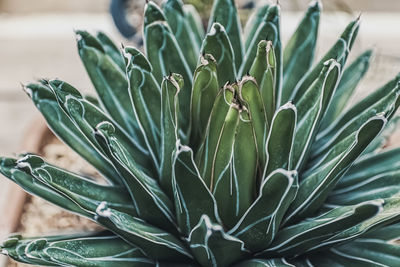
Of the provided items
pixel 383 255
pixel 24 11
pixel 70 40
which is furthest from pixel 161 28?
pixel 24 11

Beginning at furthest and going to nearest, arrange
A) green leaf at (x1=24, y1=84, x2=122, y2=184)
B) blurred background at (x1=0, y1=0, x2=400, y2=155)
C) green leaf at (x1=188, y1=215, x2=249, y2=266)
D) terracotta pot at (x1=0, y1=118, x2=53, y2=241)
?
blurred background at (x1=0, y1=0, x2=400, y2=155)
terracotta pot at (x1=0, y1=118, x2=53, y2=241)
green leaf at (x1=24, y1=84, x2=122, y2=184)
green leaf at (x1=188, y1=215, x2=249, y2=266)

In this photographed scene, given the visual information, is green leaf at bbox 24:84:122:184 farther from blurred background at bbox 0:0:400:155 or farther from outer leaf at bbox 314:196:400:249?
blurred background at bbox 0:0:400:155

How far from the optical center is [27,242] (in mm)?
413

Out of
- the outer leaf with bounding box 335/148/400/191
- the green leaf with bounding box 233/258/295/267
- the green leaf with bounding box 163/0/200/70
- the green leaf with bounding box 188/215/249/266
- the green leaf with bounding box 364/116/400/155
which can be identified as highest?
the green leaf with bounding box 163/0/200/70

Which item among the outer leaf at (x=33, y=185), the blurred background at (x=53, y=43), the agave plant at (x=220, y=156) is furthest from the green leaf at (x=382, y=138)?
the blurred background at (x=53, y=43)

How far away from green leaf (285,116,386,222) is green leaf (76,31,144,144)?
14 cm

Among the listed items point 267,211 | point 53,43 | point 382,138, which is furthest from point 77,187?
point 53,43

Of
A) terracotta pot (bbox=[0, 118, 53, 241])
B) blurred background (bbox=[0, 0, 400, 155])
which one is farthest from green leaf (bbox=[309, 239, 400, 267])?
blurred background (bbox=[0, 0, 400, 155])

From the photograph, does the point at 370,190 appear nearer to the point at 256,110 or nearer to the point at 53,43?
the point at 256,110

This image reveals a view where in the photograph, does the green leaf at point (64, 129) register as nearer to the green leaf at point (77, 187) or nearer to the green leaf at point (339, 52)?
the green leaf at point (77, 187)

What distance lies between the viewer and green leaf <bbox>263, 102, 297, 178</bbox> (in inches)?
14.5

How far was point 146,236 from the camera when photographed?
15.2 inches

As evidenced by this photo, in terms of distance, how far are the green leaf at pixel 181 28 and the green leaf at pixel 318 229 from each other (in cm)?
18

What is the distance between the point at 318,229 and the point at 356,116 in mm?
125
